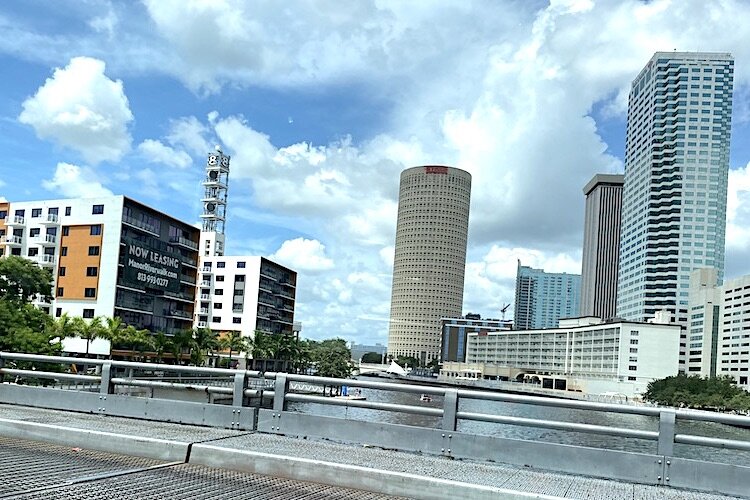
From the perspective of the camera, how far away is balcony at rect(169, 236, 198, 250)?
118 m

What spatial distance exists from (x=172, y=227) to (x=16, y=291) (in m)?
46.2

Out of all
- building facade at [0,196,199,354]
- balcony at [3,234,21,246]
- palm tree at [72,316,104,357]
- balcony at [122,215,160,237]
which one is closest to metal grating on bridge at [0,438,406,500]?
palm tree at [72,316,104,357]

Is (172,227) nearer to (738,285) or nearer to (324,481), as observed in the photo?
(324,481)

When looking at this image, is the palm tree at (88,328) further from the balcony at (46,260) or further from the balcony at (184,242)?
the balcony at (184,242)

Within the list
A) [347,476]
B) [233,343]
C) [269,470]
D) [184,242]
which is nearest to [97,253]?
[184,242]

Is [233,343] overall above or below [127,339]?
below

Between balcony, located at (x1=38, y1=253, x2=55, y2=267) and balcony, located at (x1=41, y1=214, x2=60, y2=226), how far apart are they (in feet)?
14.7

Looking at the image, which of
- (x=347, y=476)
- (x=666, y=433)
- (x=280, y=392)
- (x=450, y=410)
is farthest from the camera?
(x=280, y=392)

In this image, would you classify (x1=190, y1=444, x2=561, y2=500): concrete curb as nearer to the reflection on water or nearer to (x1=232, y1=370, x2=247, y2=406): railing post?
(x1=232, y1=370, x2=247, y2=406): railing post

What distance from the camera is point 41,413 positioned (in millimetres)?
12781

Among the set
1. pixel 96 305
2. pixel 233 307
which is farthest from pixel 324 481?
pixel 233 307

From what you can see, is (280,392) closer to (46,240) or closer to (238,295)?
(46,240)

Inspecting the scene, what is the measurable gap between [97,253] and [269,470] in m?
102

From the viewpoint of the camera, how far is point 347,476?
8.86 metres
